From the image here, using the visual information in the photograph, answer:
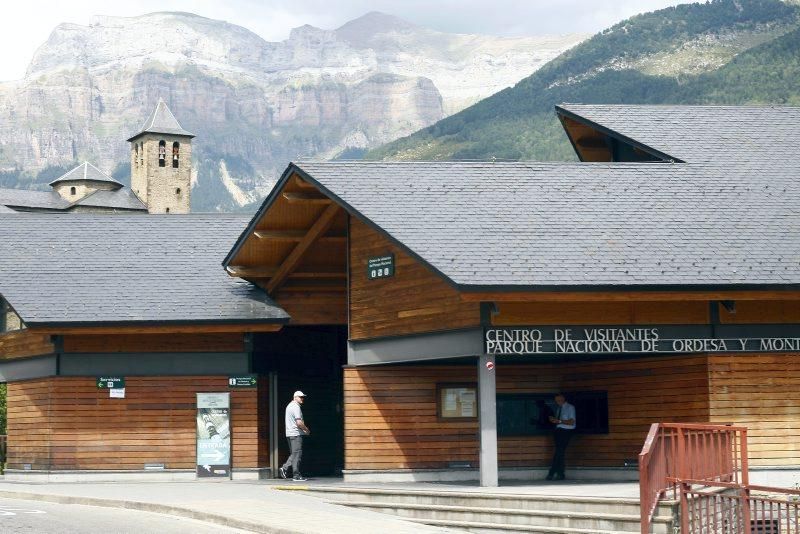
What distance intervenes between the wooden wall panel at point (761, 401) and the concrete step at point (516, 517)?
16.0 ft

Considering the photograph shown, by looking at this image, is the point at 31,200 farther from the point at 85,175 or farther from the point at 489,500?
the point at 489,500

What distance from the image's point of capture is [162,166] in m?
142

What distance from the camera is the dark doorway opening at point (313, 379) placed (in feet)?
84.0

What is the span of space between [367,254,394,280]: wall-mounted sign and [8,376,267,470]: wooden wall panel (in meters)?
4.00

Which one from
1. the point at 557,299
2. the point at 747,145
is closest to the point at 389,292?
the point at 557,299

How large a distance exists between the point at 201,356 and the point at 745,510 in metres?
12.4

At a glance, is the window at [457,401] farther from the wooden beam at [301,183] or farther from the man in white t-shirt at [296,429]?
the wooden beam at [301,183]

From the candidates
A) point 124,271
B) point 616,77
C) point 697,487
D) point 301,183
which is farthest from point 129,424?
point 616,77

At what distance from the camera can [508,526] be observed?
1666 centimetres

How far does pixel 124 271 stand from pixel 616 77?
160 metres

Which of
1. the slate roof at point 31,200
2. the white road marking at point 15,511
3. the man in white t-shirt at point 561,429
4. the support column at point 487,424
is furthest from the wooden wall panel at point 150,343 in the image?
the slate roof at point 31,200

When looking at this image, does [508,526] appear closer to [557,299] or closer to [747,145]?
[557,299]

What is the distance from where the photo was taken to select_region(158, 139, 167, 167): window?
143 meters

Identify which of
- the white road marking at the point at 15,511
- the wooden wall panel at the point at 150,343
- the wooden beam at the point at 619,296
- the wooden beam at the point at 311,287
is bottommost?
the white road marking at the point at 15,511
